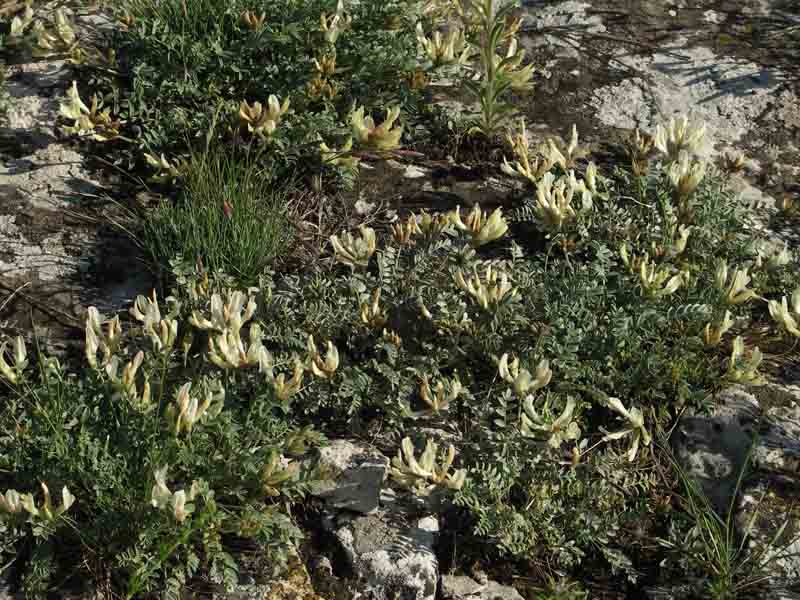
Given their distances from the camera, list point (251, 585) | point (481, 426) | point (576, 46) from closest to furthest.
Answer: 1. point (251, 585)
2. point (481, 426)
3. point (576, 46)

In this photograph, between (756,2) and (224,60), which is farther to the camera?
(756,2)

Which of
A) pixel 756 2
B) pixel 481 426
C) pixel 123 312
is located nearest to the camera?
pixel 481 426

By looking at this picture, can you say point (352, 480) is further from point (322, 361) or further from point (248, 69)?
point (248, 69)

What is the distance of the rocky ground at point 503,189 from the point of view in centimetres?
330

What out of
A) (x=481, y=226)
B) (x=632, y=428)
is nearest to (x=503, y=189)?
(x=481, y=226)

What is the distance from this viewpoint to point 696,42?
17.5 feet

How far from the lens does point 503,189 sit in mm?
4512

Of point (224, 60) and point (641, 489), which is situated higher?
point (224, 60)

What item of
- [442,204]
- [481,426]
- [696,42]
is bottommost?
[481,426]

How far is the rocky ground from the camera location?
3303mm

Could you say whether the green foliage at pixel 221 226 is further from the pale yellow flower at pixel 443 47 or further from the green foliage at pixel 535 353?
the pale yellow flower at pixel 443 47

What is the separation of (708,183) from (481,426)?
1.69 metres

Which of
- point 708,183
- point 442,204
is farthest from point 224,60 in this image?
point 708,183

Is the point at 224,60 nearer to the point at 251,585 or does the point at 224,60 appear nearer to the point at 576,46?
the point at 576,46
